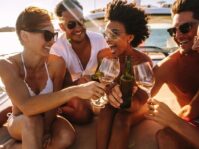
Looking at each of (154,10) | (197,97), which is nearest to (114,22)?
(197,97)

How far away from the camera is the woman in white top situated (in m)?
2.41

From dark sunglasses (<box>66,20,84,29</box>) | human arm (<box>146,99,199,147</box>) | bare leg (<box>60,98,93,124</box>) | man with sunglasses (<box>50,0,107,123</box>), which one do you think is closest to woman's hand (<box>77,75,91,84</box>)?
man with sunglasses (<box>50,0,107,123</box>)

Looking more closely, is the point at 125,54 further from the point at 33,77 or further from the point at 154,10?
the point at 154,10

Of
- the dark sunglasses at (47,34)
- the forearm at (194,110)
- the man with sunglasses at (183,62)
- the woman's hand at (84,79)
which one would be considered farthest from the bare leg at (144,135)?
the dark sunglasses at (47,34)

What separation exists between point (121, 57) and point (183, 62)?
1.64ft

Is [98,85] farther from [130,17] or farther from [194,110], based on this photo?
[130,17]

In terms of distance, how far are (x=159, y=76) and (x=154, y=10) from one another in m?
3.09

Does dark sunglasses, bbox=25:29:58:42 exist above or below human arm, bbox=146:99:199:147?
above

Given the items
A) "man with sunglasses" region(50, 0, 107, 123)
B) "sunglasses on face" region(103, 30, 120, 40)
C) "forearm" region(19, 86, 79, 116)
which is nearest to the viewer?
"forearm" region(19, 86, 79, 116)

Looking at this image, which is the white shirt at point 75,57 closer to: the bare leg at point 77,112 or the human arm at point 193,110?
the bare leg at point 77,112

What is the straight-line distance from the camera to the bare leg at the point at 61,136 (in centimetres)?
266

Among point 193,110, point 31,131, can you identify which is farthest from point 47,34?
point 193,110

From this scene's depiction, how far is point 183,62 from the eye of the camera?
2.96 meters

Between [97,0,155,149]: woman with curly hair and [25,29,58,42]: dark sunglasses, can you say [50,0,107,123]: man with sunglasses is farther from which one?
[25,29,58,42]: dark sunglasses
